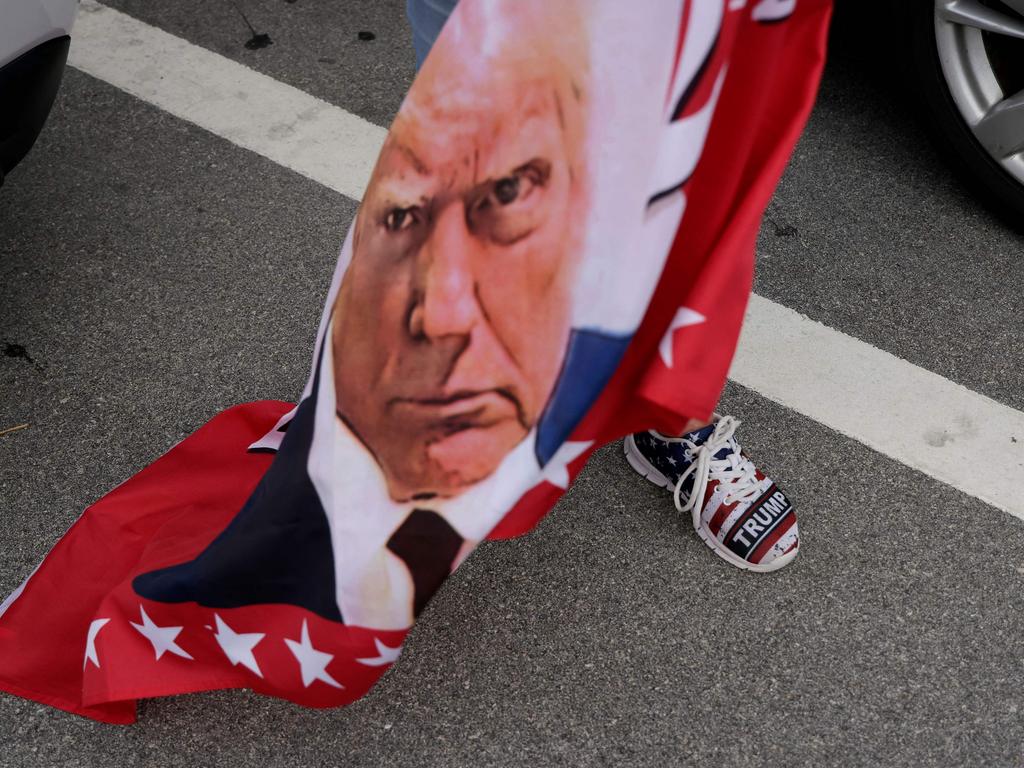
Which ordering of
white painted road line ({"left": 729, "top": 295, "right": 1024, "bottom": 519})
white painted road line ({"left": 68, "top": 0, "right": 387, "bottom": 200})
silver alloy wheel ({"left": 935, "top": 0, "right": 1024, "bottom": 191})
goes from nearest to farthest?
white painted road line ({"left": 729, "top": 295, "right": 1024, "bottom": 519}) → silver alloy wheel ({"left": 935, "top": 0, "right": 1024, "bottom": 191}) → white painted road line ({"left": 68, "top": 0, "right": 387, "bottom": 200})

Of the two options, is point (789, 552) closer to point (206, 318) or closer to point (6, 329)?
point (206, 318)

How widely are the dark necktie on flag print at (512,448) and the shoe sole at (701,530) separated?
0.51 m

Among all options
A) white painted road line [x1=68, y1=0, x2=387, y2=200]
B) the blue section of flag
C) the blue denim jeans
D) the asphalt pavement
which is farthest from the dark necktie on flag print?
white painted road line [x1=68, y1=0, x2=387, y2=200]

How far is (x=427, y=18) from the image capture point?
148 centimetres

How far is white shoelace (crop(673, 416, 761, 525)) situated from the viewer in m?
1.75

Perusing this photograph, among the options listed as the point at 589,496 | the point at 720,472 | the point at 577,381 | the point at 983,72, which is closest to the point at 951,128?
the point at 983,72

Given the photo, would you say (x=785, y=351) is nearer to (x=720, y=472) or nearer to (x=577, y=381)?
(x=720, y=472)

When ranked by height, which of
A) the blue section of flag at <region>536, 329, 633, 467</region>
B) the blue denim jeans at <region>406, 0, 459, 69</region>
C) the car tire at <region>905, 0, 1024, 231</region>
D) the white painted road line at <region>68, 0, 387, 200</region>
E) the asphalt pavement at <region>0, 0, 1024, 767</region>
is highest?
the blue denim jeans at <region>406, 0, 459, 69</region>

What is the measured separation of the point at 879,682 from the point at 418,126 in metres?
1.08

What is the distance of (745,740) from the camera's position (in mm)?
1516

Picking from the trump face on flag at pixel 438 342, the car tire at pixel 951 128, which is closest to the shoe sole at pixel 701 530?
the trump face on flag at pixel 438 342

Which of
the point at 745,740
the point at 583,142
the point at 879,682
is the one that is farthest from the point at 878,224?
the point at 583,142

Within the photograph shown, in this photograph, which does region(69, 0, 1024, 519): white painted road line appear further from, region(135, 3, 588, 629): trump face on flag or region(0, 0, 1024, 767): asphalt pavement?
region(135, 3, 588, 629): trump face on flag

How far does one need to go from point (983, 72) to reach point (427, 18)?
138cm
